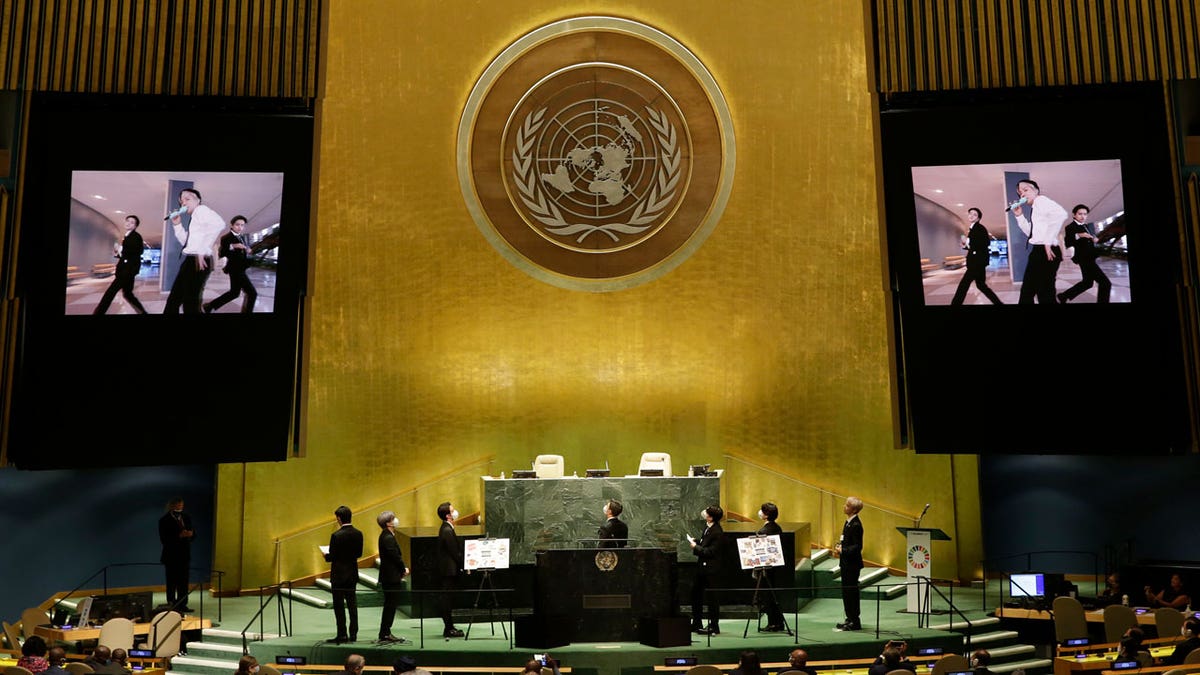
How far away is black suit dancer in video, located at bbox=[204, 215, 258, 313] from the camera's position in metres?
11.9

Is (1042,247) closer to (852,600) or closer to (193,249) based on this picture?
(852,600)

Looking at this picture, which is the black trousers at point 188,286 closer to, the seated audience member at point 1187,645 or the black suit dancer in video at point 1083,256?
the black suit dancer in video at point 1083,256

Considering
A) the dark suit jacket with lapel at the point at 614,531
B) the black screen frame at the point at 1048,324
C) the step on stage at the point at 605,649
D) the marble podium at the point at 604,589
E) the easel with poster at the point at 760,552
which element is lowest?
the step on stage at the point at 605,649

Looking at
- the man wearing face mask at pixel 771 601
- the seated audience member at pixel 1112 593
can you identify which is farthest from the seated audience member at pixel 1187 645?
the man wearing face mask at pixel 771 601

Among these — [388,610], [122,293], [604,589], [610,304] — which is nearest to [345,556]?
[388,610]

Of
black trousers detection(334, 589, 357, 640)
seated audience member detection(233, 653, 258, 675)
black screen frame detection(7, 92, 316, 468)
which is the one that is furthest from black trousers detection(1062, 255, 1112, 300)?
seated audience member detection(233, 653, 258, 675)

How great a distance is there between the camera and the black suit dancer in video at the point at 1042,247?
38.6 ft

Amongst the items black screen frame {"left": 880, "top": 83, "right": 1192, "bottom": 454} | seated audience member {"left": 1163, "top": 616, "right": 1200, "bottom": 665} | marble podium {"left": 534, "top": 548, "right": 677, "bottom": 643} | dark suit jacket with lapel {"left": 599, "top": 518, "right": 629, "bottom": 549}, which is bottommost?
seated audience member {"left": 1163, "top": 616, "right": 1200, "bottom": 665}

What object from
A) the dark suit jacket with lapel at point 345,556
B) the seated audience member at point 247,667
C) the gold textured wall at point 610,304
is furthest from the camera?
the gold textured wall at point 610,304

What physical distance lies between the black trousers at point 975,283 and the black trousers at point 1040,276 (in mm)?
270

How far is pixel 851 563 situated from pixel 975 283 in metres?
2.92

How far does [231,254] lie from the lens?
470 inches

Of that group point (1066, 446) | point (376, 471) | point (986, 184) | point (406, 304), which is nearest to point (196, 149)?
point (406, 304)

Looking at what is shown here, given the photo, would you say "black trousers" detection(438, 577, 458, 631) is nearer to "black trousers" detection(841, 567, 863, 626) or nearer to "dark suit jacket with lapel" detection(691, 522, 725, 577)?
"dark suit jacket with lapel" detection(691, 522, 725, 577)
